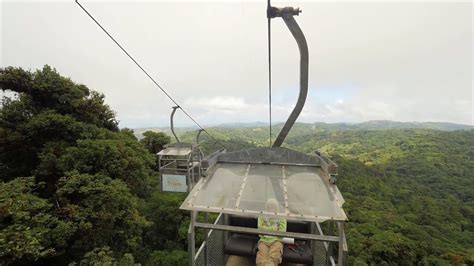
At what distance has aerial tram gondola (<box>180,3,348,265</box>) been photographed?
132 inches

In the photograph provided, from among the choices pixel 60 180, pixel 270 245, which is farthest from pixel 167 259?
pixel 270 245

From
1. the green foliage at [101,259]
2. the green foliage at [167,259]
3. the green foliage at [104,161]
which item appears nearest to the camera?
the green foliage at [101,259]

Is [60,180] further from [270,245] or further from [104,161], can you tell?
[270,245]

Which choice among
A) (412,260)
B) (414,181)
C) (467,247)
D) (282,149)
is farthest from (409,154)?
(282,149)

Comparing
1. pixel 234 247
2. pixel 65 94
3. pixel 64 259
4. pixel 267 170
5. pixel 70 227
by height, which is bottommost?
pixel 64 259

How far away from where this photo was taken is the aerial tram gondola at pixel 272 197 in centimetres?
335

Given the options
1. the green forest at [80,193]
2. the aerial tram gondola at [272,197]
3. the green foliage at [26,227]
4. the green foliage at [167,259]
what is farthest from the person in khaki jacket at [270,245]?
the green foliage at [167,259]

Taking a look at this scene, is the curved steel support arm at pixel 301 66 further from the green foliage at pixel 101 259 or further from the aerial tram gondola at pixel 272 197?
the green foliage at pixel 101 259

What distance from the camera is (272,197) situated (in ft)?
11.8

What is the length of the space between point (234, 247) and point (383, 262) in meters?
17.3

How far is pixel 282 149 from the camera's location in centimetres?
486

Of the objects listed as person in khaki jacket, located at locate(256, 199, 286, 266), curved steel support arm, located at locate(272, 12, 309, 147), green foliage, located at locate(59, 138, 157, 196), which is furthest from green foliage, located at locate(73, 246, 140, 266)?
curved steel support arm, located at locate(272, 12, 309, 147)

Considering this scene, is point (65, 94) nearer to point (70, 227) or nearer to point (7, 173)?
point (7, 173)

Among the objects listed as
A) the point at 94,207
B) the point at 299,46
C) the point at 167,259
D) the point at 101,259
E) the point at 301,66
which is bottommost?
the point at 167,259
